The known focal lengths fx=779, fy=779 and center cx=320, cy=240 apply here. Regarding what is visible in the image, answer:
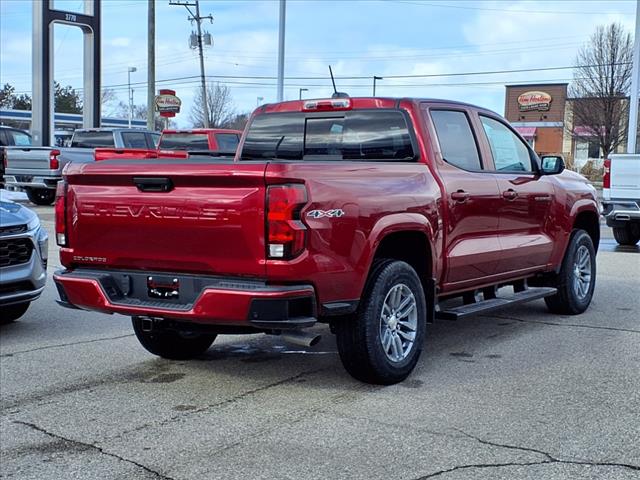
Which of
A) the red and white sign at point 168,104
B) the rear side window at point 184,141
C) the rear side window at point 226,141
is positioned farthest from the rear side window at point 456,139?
the red and white sign at point 168,104

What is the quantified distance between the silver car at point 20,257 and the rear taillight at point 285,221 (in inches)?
128

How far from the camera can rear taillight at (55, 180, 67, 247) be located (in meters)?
5.36

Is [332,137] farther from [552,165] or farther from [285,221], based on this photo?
[552,165]

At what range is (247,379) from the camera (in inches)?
221

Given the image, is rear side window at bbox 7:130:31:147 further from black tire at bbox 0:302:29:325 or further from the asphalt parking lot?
the asphalt parking lot

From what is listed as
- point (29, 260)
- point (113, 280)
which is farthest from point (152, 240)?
point (29, 260)

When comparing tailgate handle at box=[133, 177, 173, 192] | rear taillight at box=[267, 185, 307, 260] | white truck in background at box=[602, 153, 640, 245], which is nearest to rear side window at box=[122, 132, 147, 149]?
white truck in background at box=[602, 153, 640, 245]

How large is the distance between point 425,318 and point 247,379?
1.37 meters

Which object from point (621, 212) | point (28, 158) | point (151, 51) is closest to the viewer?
point (621, 212)

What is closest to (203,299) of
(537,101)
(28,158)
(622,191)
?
(622,191)

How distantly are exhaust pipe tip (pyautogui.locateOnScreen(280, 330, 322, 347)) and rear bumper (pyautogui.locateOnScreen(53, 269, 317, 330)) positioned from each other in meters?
0.18

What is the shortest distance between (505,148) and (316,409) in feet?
11.0

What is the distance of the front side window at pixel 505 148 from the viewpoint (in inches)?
270

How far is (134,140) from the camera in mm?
20938
